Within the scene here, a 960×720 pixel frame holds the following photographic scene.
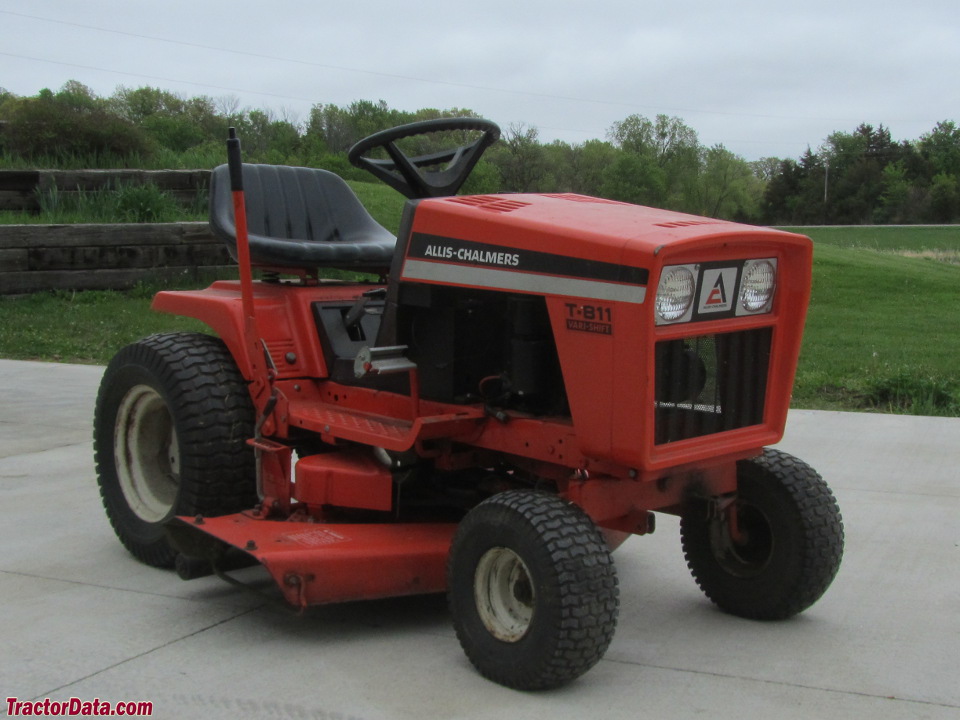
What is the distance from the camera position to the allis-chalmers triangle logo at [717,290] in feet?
10.4

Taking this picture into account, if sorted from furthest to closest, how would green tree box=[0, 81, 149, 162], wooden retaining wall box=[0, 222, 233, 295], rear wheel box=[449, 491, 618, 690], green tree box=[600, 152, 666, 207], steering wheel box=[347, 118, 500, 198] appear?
green tree box=[600, 152, 666, 207]
green tree box=[0, 81, 149, 162]
wooden retaining wall box=[0, 222, 233, 295]
steering wheel box=[347, 118, 500, 198]
rear wheel box=[449, 491, 618, 690]

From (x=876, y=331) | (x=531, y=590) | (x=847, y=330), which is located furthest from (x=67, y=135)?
(x=531, y=590)

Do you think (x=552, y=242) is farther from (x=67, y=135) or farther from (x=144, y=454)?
(x=67, y=135)

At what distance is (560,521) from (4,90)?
30412mm

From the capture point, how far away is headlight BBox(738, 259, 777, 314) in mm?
3297

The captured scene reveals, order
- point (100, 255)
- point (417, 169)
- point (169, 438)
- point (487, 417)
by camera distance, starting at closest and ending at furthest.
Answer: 1. point (487, 417)
2. point (417, 169)
3. point (169, 438)
4. point (100, 255)

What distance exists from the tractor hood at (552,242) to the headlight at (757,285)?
0.10 m

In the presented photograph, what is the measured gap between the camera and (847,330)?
10578mm

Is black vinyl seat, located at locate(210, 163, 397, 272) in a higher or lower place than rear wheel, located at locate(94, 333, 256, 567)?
higher

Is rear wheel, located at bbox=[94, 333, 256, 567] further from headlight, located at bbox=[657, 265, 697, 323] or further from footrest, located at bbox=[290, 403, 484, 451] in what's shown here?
headlight, located at bbox=[657, 265, 697, 323]

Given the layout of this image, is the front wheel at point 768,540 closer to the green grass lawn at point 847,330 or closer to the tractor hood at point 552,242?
the tractor hood at point 552,242

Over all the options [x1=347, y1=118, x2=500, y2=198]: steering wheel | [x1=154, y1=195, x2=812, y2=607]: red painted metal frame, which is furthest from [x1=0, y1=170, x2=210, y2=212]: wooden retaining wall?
[x1=347, y1=118, x2=500, y2=198]: steering wheel

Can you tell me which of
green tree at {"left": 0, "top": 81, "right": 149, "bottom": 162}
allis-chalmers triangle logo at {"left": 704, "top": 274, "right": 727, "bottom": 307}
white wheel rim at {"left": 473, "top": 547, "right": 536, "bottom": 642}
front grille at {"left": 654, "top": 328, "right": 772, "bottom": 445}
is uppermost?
green tree at {"left": 0, "top": 81, "right": 149, "bottom": 162}

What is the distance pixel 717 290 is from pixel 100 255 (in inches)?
363
